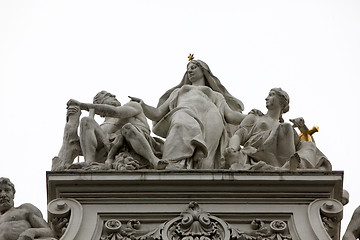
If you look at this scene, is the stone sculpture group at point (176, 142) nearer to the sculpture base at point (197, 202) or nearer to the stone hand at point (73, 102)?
the stone hand at point (73, 102)

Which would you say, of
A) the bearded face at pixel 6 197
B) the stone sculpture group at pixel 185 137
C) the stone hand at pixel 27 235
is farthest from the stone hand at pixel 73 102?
the stone hand at pixel 27 235

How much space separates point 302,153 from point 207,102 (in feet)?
8.20

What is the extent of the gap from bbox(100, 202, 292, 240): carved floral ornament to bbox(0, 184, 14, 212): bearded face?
65.4 inches

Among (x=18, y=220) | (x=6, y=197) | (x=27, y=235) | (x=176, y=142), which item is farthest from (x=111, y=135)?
(x=27, y=235)

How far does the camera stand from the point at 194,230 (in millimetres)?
22047

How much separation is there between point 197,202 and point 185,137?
A: 2.08 metres

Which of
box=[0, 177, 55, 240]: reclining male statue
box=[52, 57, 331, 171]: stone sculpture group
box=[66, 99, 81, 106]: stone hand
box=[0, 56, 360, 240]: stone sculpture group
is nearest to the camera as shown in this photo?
box=[0, 177, 55, 240]: reclining male statue

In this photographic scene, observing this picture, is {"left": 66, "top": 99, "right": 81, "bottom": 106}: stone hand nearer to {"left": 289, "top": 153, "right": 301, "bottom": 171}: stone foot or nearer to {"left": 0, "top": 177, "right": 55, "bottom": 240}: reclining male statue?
{"left": 0, "top": 177, "right": 55, "bottom": 240}: reclining male statue

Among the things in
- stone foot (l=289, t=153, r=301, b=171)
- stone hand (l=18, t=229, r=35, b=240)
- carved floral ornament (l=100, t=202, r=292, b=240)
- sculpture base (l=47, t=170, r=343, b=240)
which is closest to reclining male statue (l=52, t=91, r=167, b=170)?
sculpture base (l=47, t=170, r=343, b=240)

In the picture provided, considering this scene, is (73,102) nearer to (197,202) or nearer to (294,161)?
(197,202)

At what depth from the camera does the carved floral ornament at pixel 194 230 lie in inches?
865

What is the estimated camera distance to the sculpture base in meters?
22.3

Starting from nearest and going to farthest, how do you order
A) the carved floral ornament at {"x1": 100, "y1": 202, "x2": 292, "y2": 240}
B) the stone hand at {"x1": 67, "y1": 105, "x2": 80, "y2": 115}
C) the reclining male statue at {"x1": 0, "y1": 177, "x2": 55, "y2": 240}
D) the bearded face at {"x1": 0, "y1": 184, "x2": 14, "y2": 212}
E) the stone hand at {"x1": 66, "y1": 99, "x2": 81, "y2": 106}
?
1. the carved floral ornament at {"x1": 100, "y1": 202, "x2": 292, "y2": 240}
2. the reclining male statue at {"x1": 0, "y1": 177, "x2": 55, "y2": 240}
3. the bearded face at {"x1": 0, "y1": 184, "x2": 14, "y2": 212}
4. the stone hand at {"x1": 67, "y1": 105, "x2": 80, "y2": 115}
5. the stone hand at {"x1": 66, "y1": 99, "x2": 81, "y2": 106}

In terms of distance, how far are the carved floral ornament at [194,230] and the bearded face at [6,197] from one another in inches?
65.4
